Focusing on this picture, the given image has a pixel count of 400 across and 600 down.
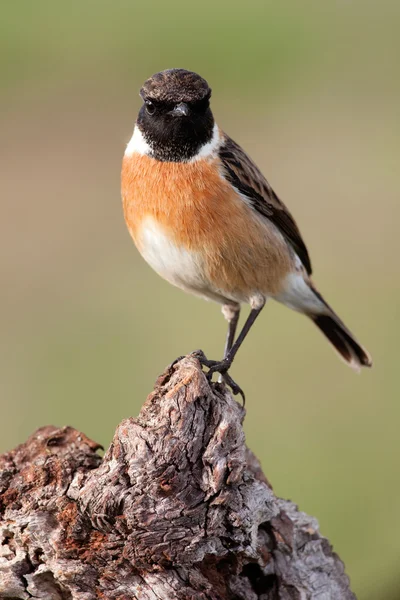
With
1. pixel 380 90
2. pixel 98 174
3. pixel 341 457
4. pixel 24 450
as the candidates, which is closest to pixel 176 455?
pixel 24 450

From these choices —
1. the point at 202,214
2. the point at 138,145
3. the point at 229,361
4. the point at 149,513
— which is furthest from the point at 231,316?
the point at 149,513

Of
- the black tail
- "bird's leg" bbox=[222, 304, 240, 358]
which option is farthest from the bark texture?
the black tail

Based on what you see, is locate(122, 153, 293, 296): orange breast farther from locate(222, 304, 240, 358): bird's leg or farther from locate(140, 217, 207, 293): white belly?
locate(222, 304, 240, 358): bird's leg

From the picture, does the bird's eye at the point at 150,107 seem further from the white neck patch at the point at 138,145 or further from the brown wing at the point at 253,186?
the brown wing at the point at 253,186

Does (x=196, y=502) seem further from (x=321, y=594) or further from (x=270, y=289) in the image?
(x=270, y=289)

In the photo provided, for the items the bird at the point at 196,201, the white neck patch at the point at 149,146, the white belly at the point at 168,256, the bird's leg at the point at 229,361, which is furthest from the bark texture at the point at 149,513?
the white neck patch at the point at 149,146

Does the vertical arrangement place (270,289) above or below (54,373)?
below
